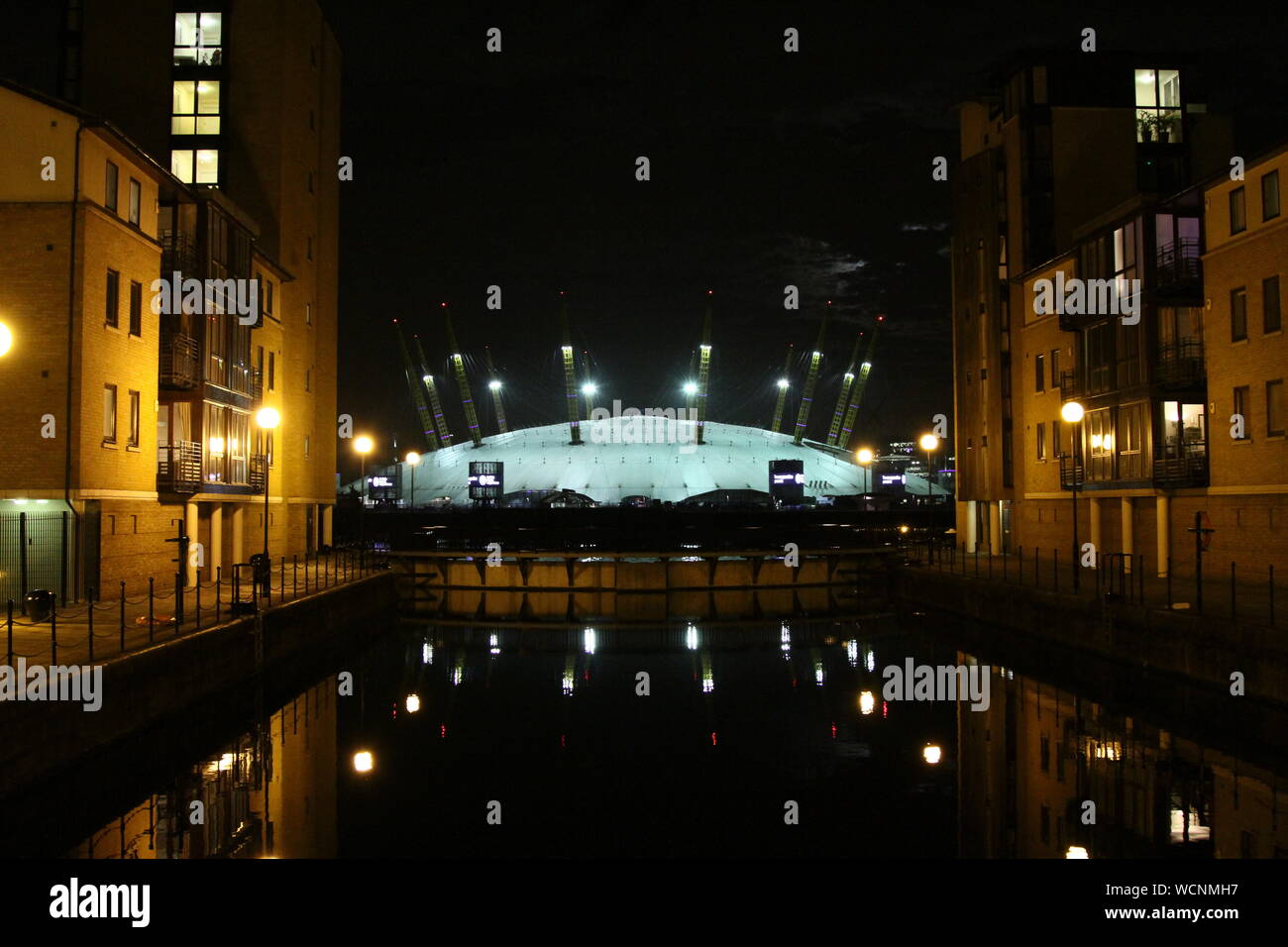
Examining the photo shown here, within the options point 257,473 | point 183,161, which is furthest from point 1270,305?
point 183,161

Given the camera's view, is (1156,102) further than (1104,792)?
Yes

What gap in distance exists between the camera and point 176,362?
31.4 m

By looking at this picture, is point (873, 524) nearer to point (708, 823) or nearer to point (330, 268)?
point (330, 268)

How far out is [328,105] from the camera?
190 feet

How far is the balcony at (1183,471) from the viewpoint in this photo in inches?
1249

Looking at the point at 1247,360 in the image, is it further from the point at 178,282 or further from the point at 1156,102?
the point at 178,282

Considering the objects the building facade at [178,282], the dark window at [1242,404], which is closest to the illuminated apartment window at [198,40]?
the building facade at [178,282]

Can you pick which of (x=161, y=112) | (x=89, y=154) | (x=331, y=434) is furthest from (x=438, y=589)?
(x=89, y=154)

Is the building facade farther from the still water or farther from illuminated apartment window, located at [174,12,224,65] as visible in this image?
the still water

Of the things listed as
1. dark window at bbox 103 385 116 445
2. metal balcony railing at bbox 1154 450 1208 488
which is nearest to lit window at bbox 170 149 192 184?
dark window at bbox 103 385 116 445

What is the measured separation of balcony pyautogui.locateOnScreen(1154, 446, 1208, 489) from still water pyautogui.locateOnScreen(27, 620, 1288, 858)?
962cm

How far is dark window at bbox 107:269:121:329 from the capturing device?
90.7ft

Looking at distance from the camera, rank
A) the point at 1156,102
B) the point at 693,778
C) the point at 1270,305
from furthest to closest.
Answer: the point at 1156,102
the point at 1270,305
the point at 693,778

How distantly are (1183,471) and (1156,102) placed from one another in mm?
23132
